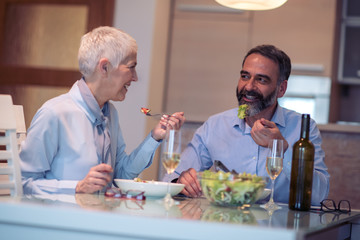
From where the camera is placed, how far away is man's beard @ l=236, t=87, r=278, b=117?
246cm

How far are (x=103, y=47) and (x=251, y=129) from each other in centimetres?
75

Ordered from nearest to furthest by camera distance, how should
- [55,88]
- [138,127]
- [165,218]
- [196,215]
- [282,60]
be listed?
[165,218] → [196,215] → [282,60] → [138,127] → [55,88]

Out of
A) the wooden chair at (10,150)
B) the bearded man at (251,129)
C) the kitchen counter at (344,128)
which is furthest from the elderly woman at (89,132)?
the kitchen counter at (344,128)

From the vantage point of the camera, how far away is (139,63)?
4.16 metres

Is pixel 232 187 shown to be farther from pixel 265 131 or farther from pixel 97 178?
pixel 265 131

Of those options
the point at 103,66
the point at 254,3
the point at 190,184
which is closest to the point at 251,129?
the point at 190,184

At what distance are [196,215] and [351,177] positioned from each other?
8.61 ft

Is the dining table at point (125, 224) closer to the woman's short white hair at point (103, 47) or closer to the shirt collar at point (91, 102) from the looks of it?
the shirt collar at point (91, 102)

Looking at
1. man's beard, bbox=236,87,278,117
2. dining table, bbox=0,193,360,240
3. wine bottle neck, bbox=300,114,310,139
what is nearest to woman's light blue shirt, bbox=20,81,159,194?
dining table, bbox=0,193,360,240

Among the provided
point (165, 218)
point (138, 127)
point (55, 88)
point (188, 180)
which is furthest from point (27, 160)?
point (55, 88)

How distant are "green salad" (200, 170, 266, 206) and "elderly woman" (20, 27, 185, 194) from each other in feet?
0.99

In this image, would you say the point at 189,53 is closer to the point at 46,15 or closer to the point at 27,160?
the point at 46,15

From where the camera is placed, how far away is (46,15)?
15.0ft

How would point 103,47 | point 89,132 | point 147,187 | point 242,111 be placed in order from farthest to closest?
point 242,111 < point 103,47 < point 89,132 < point 147,187
